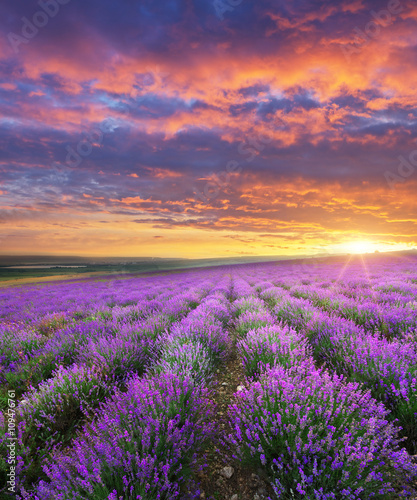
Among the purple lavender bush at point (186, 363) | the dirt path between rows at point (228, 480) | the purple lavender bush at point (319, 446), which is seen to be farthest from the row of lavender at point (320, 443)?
the purple lavender bush at point (186, 363)

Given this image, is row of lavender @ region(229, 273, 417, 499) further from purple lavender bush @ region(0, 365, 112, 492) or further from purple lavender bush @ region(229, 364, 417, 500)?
purple lavender bush @ region(0, 365, 112, 492)

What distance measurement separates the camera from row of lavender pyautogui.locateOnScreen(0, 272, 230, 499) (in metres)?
1.41

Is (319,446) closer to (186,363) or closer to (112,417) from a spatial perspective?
(112,417)

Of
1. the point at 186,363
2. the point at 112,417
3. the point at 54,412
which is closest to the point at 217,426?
the point at 186,363

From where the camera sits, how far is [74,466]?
153 cm

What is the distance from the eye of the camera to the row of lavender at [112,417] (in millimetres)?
1411

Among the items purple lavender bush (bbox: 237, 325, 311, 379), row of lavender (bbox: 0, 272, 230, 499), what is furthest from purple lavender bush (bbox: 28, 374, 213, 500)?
purple lavender bush (bbox: 237, 325, 311, 379)

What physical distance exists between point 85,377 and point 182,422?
1.45 meters

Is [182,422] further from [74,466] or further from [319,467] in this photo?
[319,467]

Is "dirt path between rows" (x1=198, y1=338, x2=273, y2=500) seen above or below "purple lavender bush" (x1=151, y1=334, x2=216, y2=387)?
below

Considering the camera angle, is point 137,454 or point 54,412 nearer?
point 137,454

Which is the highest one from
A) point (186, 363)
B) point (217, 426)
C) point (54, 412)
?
point (186, 363)

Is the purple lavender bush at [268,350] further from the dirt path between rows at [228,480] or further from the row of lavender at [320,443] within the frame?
the dirt path between rows at [228,480]

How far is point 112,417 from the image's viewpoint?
75.0 inches
